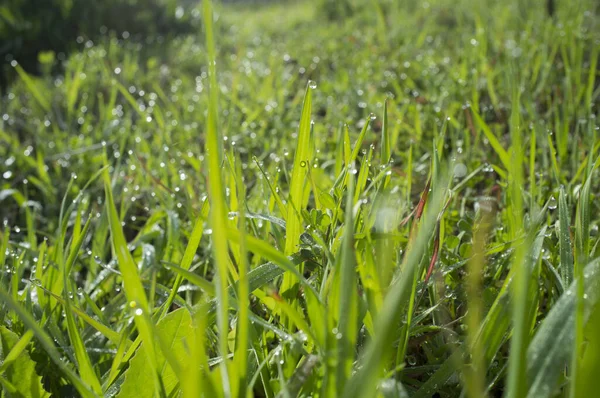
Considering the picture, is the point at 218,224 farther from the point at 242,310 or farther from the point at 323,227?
the point at 323,227

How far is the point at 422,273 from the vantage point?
0.95m

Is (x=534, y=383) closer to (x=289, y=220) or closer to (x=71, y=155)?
(x=289, y=220)

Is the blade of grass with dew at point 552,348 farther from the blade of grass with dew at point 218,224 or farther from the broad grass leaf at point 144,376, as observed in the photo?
the broad grass leaf at point 144,376

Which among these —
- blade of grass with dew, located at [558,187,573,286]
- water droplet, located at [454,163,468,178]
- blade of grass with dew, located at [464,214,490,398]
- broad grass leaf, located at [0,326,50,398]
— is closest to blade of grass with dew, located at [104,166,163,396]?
broad grass leaf, located at [0,326,50,398]

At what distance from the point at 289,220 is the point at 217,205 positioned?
37cm

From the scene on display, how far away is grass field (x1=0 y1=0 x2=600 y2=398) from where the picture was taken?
628 mm

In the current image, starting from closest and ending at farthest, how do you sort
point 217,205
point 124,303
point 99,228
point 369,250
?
point 217,205 → point 369,250 → point 124,303 → point 99,228

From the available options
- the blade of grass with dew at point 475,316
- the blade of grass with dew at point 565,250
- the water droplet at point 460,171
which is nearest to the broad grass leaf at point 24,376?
the blade of grass with dew at point 475,316

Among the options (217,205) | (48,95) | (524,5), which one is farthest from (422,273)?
(524,5)

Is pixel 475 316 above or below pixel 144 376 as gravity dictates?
above

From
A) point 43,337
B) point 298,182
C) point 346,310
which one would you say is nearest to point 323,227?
point 298,182

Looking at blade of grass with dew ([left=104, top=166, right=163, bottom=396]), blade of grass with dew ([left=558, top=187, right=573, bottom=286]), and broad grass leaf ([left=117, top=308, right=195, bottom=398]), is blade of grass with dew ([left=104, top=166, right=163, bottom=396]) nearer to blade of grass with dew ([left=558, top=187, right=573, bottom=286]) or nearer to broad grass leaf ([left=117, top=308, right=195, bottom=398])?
broad grass leaf ([left=117, top=308, right=195, bottom=398])

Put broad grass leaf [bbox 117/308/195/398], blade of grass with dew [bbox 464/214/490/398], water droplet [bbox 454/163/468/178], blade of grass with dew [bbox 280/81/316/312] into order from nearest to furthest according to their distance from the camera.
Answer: blade of grass with dew [bbox 464/214/490/398] < broad grass leaf [bbox 117/308/195/398] < blade of grass with dew [bbox 280/81/316/312] < water droplet [bbox 454/163/468/178]

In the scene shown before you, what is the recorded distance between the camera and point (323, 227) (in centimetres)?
97
